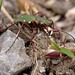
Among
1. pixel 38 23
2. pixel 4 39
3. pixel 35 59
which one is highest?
pixel 38 23

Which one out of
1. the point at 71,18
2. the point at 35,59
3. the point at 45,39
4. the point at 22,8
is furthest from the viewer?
the point at 71,18

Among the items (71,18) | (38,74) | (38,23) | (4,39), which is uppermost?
(71,18)

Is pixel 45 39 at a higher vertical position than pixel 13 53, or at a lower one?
higher

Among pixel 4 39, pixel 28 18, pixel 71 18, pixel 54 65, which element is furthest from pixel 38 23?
pixel 71 18

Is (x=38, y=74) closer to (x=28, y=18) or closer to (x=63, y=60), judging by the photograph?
(x=63, y=60)

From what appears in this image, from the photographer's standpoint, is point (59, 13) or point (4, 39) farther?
point (59, 13)

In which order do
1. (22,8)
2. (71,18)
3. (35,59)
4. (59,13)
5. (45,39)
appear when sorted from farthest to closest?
(59,13)
(71,18)
(22,8)
(45,39)
(35,59)

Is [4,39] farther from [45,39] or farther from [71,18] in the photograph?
[71,18]

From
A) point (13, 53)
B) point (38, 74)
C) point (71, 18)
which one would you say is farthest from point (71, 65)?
point (71, 18)

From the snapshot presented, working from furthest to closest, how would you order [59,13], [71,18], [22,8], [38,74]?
1. [59,13]
2. [71,18]
3. [22,8]
4. [38,74]
